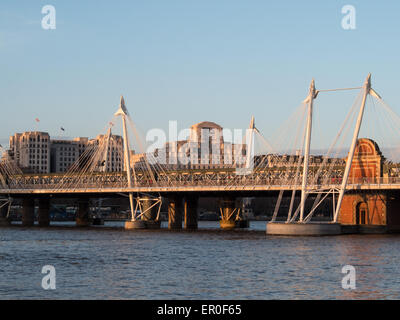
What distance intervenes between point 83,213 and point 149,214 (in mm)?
42087

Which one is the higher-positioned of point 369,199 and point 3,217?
point 369,199

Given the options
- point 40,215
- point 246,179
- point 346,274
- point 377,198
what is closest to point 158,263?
point 346,274

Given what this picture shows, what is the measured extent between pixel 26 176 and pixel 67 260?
417ft

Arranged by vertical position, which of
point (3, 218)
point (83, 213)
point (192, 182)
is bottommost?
point (3, 218)

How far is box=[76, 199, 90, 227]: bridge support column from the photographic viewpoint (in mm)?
183000

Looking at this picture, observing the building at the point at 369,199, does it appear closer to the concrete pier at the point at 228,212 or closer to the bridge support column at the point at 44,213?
A: the concrete pier at the point at 228,212

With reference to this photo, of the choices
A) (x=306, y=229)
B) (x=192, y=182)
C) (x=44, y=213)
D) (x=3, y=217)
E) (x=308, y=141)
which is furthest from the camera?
(x=44, y=213)

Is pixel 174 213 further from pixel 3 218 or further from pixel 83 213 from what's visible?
pixel 3 218

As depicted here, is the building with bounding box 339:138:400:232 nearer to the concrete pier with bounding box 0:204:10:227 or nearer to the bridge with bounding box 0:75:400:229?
the bridge with bounding box 0:75:400:229

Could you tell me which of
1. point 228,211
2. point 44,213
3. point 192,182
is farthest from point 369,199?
point 44,213

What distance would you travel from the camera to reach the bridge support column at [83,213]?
183 meters

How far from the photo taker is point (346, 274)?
58.6 m

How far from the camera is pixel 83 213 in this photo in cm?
18400

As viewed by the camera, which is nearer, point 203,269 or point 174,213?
point 203,269
